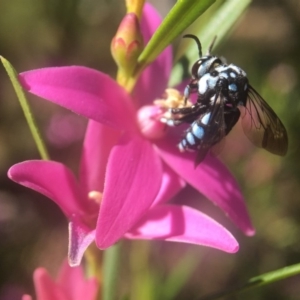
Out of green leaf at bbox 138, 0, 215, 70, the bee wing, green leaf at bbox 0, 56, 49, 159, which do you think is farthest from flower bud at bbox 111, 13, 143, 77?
the bee wing

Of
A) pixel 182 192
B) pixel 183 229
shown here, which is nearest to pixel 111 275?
pixel 183 229

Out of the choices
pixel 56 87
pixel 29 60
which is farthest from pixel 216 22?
pixel 29 60

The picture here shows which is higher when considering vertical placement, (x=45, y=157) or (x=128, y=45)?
(x=128, y=45)

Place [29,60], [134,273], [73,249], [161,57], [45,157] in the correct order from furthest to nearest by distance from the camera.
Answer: [29,60] → [134,273] → [161,57] → [45,157] → [73,249]

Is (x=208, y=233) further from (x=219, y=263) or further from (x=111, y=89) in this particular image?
(x=219, y=263)

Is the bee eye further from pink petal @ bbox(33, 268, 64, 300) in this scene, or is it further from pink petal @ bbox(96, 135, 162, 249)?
pink petal @ bbox(33, 268, 64, 300)

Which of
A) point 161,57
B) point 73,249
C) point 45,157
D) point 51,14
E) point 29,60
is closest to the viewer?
point 73,249

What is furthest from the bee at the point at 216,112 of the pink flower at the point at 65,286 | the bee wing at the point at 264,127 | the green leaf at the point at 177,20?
the pink flower at the point at 65,286
